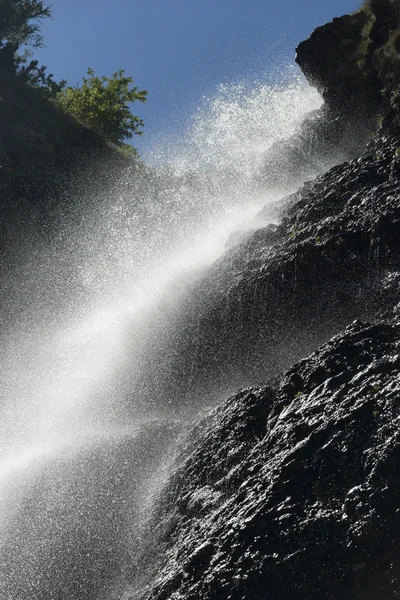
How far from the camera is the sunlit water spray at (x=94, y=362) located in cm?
988

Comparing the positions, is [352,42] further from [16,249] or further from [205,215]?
[16,249]

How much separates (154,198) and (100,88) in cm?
2041

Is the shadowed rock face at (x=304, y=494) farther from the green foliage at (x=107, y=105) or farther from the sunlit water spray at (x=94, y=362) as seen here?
the green foliage at (x=107, y=105)

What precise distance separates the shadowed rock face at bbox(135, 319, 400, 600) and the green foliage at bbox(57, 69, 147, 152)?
43.6 metres

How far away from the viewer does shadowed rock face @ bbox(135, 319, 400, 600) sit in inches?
241

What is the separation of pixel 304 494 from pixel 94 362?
1119 cm

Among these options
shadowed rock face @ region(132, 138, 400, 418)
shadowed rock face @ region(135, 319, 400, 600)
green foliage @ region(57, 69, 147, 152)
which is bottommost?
shadowed rock face @ region(135, 319, 400, 600)

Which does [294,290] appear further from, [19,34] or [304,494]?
[19,34]

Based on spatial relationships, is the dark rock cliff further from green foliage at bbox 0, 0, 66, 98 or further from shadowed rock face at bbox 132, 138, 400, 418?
green foliage at bbox 0, 0, 66, 98

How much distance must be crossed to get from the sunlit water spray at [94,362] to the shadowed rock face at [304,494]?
5.36ft

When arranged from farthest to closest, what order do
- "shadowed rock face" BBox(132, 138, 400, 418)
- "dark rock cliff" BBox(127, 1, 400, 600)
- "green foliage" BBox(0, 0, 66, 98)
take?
"green foliage" BBox(0, 0, 66, 98), "shadowed rock face" BBox(132, 138, 400, 418), "dark rock cliff" BBox(127, 1, 400, 600)

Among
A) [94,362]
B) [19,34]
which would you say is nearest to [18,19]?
[19,34]

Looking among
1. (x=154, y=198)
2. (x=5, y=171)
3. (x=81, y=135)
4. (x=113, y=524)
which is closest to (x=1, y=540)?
(x=113, y=524)

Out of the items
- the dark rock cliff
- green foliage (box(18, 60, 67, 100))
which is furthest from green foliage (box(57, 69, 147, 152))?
the dark rock cliff
